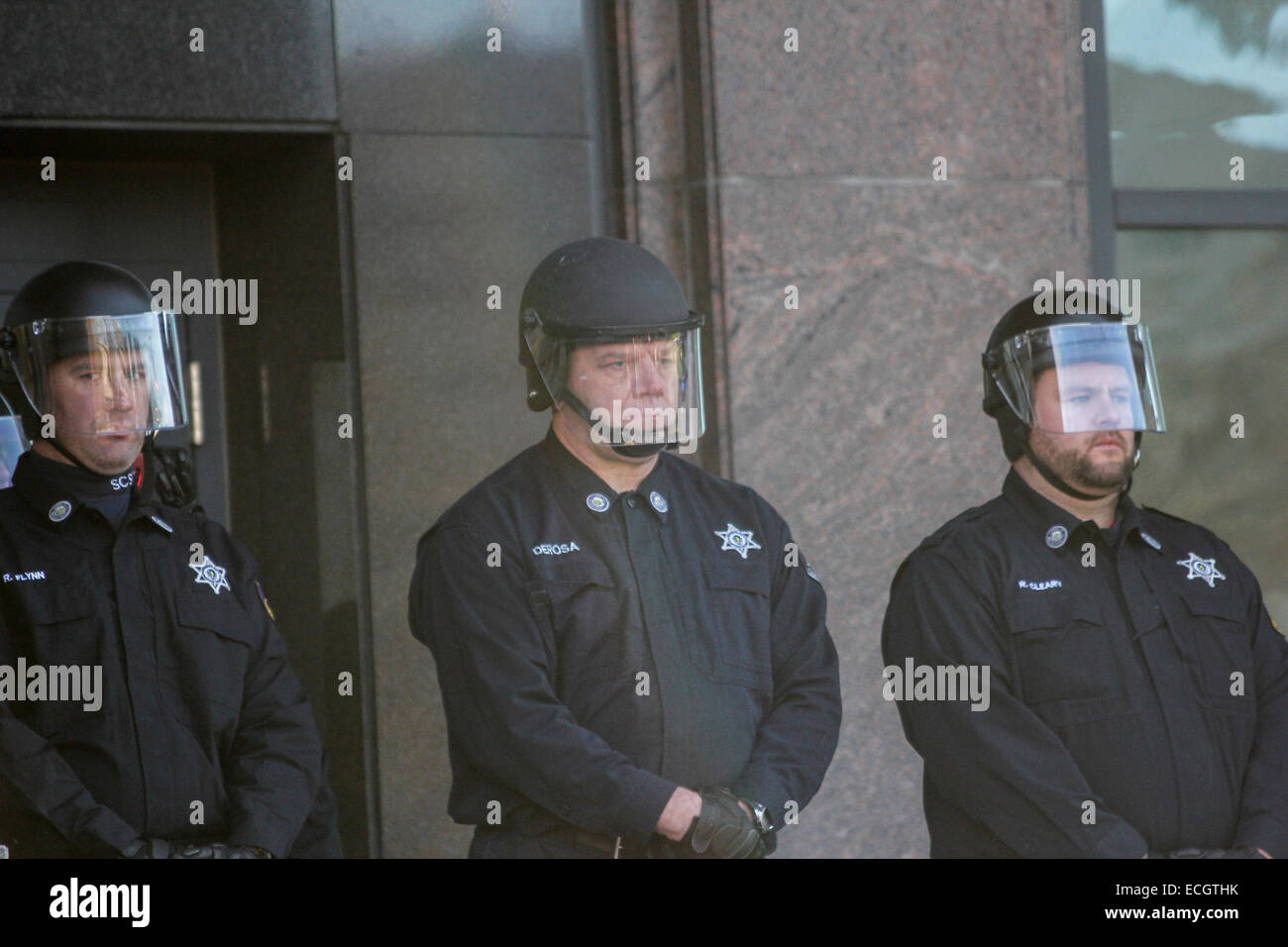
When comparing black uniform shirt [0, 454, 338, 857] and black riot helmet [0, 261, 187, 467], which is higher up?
black riot helmet [0, 261, 187, 467]

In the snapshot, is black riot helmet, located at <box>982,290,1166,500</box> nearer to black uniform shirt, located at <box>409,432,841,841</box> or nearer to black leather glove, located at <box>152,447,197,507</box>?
black uniform shirt, located at <box>409,432,841,841</box>

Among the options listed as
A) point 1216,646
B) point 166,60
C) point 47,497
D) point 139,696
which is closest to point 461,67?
point 166,60

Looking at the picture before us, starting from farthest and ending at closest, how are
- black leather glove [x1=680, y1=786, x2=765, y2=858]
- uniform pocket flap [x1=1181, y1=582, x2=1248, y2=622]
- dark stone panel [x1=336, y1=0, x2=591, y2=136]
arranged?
dark stone panel [x1=336, y1=0, x2=591, y2=136] < uniform pocket flap [x1=1181, y1=582, x2=1248, y2=622] < black leather glove [x1=680, y1=786, x2=765, y2=858]

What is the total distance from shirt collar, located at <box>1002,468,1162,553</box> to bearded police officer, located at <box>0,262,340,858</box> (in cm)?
164

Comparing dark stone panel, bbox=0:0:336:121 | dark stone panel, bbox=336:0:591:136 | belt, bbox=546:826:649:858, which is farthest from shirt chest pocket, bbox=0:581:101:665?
dark stone panel, bbox=336:0:591:136

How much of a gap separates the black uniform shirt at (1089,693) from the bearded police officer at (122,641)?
136 centimetres

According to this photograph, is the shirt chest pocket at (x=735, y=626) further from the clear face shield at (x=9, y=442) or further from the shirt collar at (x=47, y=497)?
the clear face shield at (x=9, y=442)

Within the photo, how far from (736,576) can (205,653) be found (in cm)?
111

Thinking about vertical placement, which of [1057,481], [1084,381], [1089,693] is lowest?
[1089,693]

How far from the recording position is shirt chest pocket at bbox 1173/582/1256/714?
3.61 m

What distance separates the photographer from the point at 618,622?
11.3ft

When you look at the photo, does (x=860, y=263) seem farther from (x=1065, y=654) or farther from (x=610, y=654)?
(x=610, y=654)

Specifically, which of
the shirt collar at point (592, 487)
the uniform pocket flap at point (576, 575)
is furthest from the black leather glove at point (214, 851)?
the shirt collar at point (592, 487)
